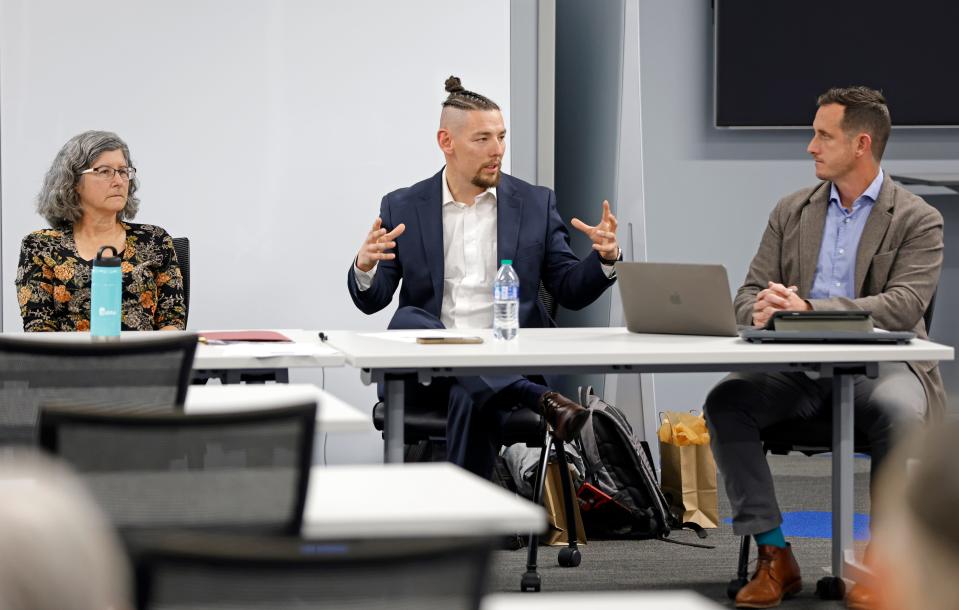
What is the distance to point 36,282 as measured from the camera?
12.2 feet

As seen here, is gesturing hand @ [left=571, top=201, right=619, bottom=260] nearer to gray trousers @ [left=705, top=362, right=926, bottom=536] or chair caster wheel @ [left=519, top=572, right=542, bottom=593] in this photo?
gray trousers @ [left=705, top=362, right=926, bottom=536]

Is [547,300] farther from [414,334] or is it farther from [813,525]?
[813,525]

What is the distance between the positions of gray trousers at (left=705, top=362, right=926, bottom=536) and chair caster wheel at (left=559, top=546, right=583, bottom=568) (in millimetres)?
590

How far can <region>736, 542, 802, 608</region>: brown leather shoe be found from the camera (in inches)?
123

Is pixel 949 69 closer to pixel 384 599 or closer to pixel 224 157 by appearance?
pixel 224 157

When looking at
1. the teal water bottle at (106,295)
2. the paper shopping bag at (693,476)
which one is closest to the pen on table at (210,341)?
the teal water bottle at (106,295)

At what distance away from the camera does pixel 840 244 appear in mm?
3529

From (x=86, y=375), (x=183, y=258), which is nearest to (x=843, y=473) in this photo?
(x=86, y=375)

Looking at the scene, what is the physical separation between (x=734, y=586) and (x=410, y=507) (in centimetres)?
180

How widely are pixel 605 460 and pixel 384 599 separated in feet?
10.9

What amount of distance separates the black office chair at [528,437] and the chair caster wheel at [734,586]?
0.49 metres

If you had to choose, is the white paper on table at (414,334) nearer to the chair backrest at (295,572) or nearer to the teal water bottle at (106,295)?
the teal water bottle at (106,295)

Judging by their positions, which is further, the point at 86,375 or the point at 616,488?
the point at 616,488

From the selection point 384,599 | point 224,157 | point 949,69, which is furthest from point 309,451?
point 949,69
